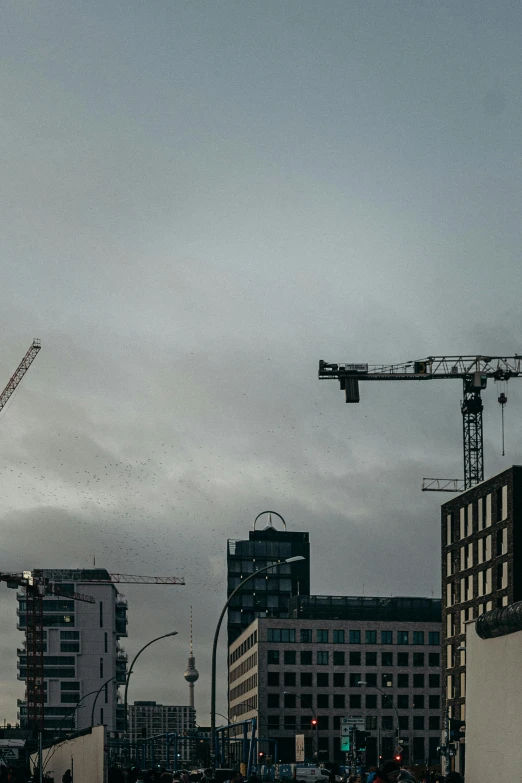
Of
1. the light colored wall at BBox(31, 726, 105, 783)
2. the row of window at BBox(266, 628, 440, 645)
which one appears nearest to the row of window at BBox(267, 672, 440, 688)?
the row of window at BBox(266, 628, 440, 645)

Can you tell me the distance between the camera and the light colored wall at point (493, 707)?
631 inches

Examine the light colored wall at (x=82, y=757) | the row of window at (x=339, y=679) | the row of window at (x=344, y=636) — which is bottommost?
the row of window at (x=339, y=679)

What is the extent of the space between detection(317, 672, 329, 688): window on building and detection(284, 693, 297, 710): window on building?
11.2 ft

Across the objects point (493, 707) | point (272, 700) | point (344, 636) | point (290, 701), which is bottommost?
point (290, 701)

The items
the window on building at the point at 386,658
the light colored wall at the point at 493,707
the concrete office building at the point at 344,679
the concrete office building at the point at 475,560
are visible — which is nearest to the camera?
the light colored wall at the point at 493,707

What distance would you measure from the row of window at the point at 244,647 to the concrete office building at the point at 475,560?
63.6 meters

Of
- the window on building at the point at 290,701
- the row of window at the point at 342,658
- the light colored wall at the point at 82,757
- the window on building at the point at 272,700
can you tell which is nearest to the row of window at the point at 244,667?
the row of window at the point at 342,658

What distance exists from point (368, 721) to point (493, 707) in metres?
137

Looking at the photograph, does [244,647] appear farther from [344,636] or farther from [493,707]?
[493,707]

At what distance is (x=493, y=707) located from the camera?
56.7 feet

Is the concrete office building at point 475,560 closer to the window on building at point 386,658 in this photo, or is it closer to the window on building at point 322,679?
the window on building at point 386,658

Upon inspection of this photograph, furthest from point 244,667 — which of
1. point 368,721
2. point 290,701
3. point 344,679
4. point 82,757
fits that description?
point 82,757

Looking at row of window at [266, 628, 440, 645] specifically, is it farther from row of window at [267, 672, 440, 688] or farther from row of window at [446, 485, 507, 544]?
row of window at [446, 485, 507, 544]

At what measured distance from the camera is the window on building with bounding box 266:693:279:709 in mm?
151875
